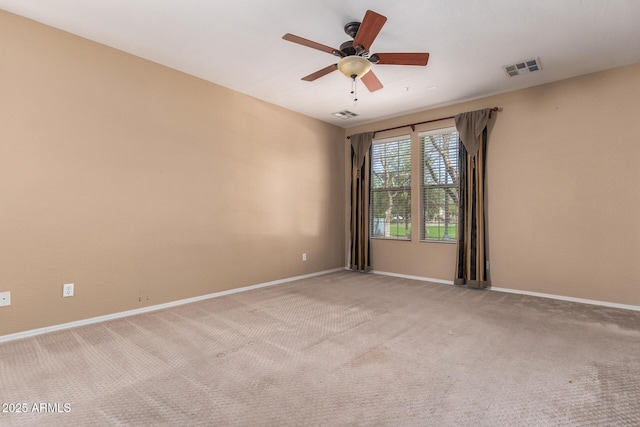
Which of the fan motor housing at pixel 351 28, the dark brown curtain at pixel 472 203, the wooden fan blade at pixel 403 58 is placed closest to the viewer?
the wooden fan blade at pixel 403 58

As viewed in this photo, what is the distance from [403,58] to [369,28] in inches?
20.1

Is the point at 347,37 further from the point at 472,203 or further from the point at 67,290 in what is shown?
the point at 67,290

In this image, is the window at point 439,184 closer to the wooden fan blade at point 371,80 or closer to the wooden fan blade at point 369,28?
the wooden fan blade at point 371,80

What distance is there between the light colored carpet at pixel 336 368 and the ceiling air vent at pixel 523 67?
107 inches

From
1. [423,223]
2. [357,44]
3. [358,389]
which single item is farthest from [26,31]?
[423,223]

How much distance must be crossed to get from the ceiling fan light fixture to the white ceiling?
36cm

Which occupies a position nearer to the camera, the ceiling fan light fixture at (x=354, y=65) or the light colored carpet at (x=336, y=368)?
the light colored carpet at (x=336, y=368)

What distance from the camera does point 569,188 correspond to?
12.8ft

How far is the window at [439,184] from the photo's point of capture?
489 centimetres

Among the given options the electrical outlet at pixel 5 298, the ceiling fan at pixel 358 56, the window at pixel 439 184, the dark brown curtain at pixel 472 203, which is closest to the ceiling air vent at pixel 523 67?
the dark brown curtain at pixel 472 203

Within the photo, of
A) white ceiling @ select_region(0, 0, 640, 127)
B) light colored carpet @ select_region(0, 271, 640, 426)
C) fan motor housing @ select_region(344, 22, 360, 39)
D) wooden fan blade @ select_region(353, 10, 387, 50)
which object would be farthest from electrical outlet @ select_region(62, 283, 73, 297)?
fan motor housing @ select_region(344, 22, 360, 39)

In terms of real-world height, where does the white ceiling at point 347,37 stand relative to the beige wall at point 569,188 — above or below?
above

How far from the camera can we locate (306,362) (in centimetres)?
227

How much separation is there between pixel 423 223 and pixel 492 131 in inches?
65.8
